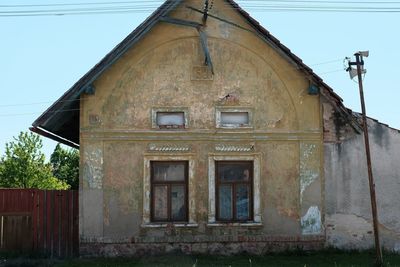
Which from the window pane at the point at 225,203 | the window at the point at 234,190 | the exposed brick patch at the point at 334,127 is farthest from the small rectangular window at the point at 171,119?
the exposed brick patch at the point at 334,127

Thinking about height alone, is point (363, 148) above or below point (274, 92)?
below

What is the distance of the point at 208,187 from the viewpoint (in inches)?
608

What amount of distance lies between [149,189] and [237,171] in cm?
228

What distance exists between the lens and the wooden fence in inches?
624

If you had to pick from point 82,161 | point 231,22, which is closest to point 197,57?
point 231,22

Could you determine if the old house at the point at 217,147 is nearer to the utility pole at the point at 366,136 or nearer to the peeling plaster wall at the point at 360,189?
the peeling plaster wall at the point at 360,189

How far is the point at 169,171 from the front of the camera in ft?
51.0

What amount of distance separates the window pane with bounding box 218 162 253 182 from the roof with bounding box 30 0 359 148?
2705mm

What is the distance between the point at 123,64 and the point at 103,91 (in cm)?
85

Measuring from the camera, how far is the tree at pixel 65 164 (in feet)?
151

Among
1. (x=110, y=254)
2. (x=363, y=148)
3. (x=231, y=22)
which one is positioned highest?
(x=231, y=22)

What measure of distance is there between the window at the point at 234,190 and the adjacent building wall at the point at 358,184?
6.51 feet

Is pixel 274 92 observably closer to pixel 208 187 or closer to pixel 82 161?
pixel 208 187

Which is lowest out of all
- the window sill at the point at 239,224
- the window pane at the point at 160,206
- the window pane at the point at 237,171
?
the window sill at the point at 239,224
